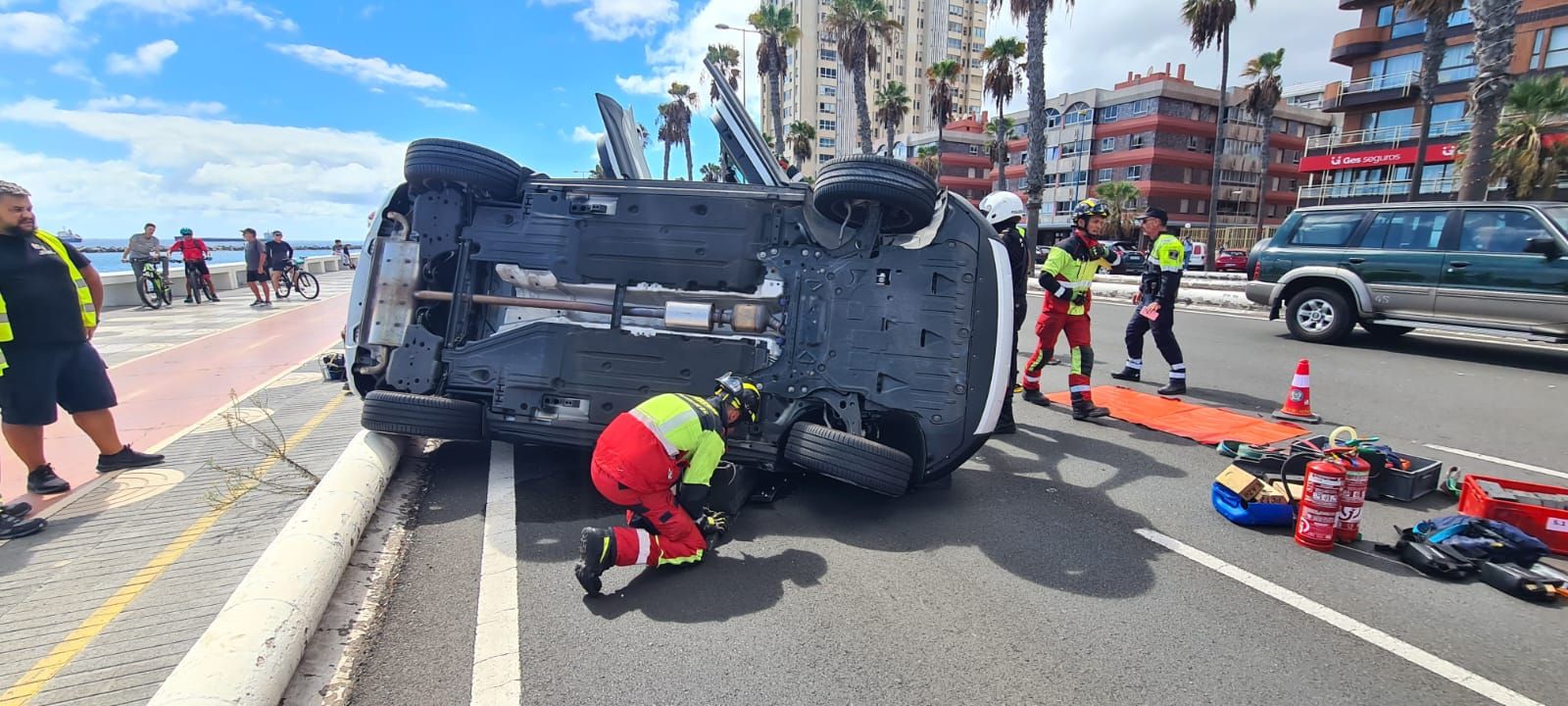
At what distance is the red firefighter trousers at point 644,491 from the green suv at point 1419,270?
923 cm

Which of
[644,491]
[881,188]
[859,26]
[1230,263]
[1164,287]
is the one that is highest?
[859,26]

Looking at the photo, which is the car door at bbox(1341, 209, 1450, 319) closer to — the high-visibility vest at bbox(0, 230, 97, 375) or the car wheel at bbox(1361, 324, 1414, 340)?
the car wheel at bbox(1361, 324, 1414, 340)

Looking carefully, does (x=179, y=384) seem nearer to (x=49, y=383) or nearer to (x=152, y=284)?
(x=49, y=383)

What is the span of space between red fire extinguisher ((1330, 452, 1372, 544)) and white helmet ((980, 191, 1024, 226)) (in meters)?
2.68

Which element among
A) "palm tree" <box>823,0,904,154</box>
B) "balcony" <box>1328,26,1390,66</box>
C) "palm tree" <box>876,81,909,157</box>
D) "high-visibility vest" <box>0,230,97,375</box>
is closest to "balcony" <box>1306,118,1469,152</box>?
"balcony" <box>1328,26,1390,66</box>

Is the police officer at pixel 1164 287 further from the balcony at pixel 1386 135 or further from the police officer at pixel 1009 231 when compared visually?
the balcony at pixel 1386 135

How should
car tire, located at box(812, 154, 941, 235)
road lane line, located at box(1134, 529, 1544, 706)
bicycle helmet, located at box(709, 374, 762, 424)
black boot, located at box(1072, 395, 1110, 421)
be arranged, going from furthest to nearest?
1. black boot, located at box(1072, 395, 1110, 421)
2. car tire, located at box(812, 154, 941, 235)
3. bicycle helmet, located at box(709, 374, 762, 424)
4. road lane line, located at box(1134, 529, 1544, 706)

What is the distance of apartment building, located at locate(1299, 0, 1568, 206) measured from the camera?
94.4 feet

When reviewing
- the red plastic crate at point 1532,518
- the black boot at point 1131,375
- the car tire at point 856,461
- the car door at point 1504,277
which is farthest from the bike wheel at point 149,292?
the car door at point 1504,277

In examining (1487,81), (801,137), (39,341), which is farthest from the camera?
(801,137)

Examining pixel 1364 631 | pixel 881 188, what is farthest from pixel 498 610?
pixel 1364 631

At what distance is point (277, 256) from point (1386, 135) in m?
42.3

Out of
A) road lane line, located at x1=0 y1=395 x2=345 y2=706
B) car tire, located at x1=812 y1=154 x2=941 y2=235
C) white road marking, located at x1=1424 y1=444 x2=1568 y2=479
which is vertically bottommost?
road lane line, located at x1=0 y1=395 x2=345 y2=706

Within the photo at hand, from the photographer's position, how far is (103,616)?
276cm
